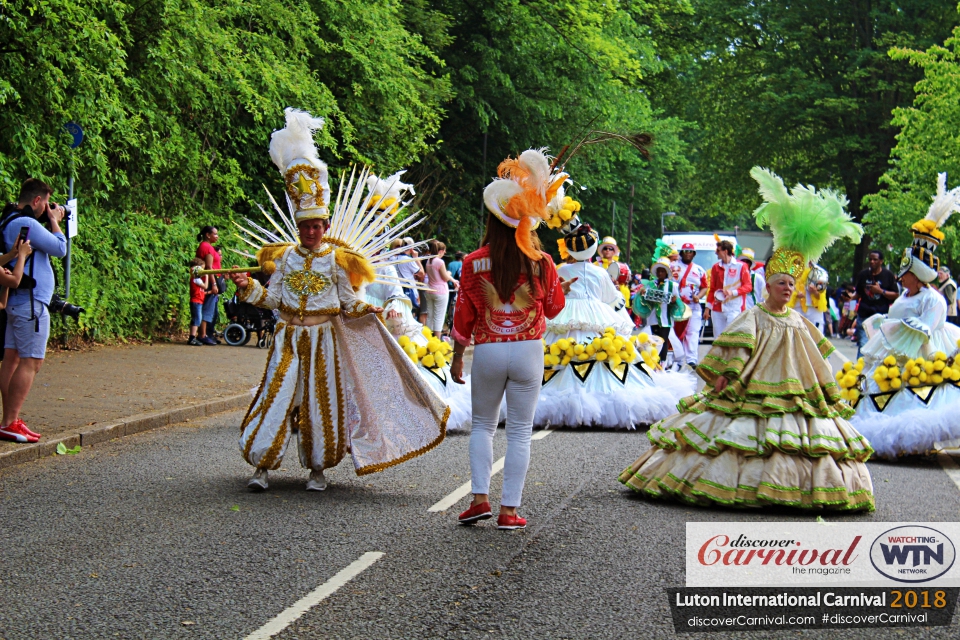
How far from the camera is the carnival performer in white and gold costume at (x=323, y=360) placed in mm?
7723

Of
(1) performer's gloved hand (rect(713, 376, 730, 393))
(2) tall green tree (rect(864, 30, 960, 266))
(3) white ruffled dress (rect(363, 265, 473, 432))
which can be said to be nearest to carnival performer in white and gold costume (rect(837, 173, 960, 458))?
(1) performer's gloved hand (rect(713, 376, 730, 393))

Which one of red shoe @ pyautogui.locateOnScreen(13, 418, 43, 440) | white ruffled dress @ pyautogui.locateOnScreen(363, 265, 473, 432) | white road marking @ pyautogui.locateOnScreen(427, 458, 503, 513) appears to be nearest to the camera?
white road marking @ pyautogui.locateOnScreen(427, 458, 503, 513)

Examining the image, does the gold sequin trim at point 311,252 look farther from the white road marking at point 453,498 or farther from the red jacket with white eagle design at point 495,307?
the white road marking at point 453,498

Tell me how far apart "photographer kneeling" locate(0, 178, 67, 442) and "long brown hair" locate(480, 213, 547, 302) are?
4.12m

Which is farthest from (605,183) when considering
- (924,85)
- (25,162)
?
(25,162)

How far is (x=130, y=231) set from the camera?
1841 cm

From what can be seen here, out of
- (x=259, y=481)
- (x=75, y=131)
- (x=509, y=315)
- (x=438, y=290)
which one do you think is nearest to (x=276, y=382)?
(x=259, y=481)

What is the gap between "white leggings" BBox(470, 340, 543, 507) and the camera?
21.4ft

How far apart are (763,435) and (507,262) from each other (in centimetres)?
194

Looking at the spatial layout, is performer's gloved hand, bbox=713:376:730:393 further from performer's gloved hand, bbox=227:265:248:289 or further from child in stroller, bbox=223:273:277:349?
child in stroller, bbox=223:273:277:349

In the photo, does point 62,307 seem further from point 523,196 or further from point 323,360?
point 523,196

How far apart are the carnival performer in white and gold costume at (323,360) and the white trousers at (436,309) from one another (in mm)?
11979

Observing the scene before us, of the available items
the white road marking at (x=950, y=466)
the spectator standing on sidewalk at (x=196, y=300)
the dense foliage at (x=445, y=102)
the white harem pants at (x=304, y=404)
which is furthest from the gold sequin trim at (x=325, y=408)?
the spectator standing on sidewalk at (x=196, y=300)

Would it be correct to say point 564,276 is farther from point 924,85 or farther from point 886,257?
point 886,257
